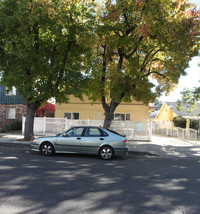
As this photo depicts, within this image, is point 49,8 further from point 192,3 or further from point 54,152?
point 192,3

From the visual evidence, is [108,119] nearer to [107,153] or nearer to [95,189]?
[107,153]

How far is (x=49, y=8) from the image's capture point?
10.5 meters

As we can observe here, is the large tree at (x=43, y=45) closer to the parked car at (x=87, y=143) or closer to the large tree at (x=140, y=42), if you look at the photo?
the large tree at (x=140, y=42)

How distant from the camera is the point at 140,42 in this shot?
12141 mm

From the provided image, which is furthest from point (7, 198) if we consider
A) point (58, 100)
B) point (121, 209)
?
point (58, 100)

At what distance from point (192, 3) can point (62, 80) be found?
28.4ft

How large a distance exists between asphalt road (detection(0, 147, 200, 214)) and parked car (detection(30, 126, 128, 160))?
4.91 ft

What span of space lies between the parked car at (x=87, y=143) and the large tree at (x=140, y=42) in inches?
155

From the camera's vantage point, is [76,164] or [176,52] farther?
[176,52]

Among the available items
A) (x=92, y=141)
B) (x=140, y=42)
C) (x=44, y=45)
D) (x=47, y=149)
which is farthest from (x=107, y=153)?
(x=44, y=45)

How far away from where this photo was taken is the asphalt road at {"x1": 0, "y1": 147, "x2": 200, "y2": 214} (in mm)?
3811

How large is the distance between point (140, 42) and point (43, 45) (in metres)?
5.79

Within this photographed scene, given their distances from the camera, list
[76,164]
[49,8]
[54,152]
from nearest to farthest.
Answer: [76,164] → [54,152] → [49,8]

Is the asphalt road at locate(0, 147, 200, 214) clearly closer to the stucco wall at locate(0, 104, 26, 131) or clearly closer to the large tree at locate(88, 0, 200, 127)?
the large tree at locate(88, 0, 200, 127)
